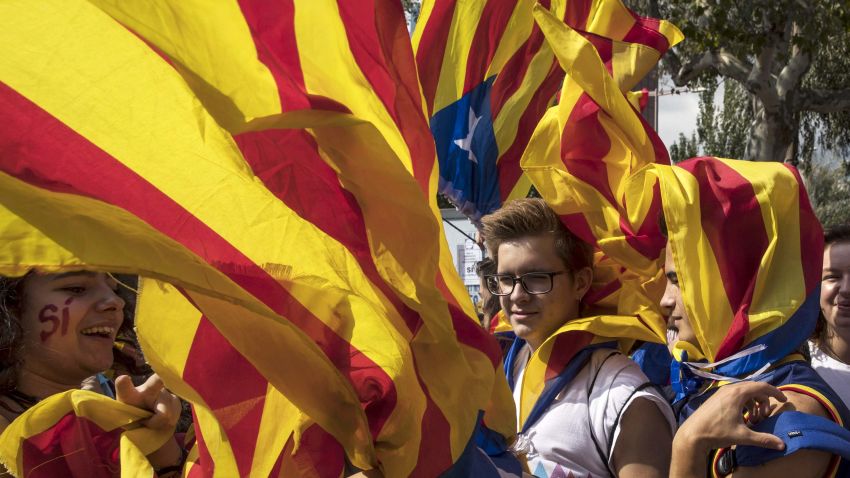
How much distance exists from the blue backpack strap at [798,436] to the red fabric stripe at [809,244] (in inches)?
15.8

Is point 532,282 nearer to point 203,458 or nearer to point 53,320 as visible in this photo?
point 53,320

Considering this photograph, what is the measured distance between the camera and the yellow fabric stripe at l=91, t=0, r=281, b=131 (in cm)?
153

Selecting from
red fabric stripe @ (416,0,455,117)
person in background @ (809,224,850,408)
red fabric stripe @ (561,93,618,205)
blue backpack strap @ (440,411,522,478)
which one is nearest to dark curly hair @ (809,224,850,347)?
person in background @ (809,224,850,408)

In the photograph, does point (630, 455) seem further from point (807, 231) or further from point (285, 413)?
point (285, 413)

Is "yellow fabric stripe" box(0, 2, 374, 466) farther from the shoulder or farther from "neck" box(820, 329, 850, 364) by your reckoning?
"neck" box(820, 329, 850, 364)

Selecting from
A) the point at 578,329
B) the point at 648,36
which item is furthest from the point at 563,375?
the point at 648,36

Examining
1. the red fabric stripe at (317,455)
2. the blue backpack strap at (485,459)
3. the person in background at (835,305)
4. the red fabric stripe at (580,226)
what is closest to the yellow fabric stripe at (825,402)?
the blue backpack strap at (485,459)

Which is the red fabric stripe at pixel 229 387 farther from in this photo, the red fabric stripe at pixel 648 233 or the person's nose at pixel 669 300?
the red fabric stripe at pixel 648 233

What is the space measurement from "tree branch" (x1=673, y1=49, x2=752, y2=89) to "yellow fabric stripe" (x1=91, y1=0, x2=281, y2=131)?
501 inches

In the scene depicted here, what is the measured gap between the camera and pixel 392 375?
179 cm

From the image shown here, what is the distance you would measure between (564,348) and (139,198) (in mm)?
1794

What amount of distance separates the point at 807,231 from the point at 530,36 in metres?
1.57

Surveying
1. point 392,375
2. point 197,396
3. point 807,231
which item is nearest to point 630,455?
point 807,231

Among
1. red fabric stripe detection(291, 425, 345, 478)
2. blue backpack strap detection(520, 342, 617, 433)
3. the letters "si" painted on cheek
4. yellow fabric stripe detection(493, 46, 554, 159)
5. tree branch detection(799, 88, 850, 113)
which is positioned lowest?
blue backpack strap detection(520, 342, 617, 433)
